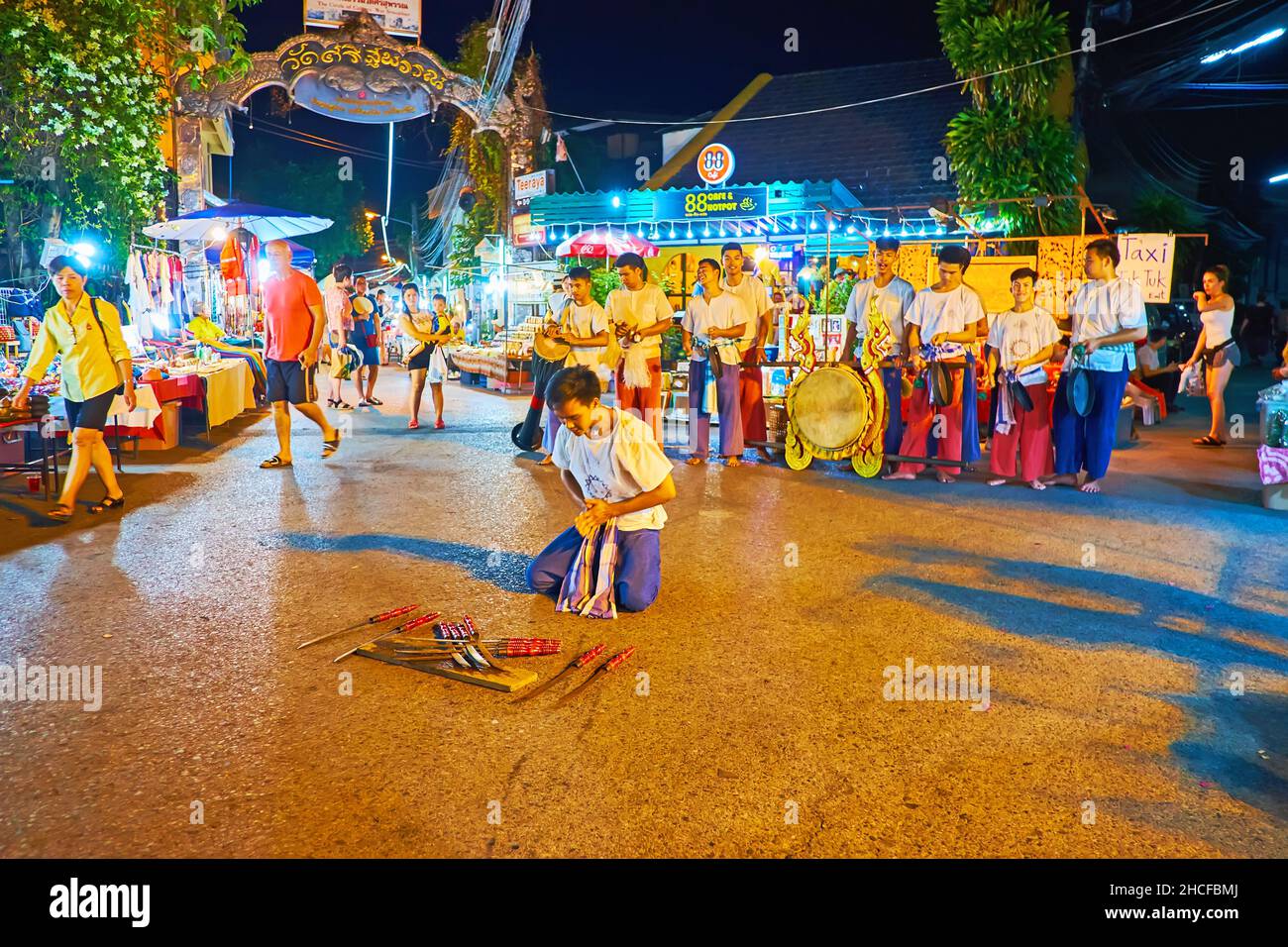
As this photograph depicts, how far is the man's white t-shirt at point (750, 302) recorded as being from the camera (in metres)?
9.98

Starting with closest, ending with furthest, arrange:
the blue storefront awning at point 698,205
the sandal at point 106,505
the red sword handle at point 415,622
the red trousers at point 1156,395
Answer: the red sword handle at point 415,622 < the sandal at point 106,505 < the red trousers at point 1156,395 < the blue storefront awning at point 698,205

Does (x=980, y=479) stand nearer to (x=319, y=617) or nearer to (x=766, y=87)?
(x=319, y=617)

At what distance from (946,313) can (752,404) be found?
235 cm

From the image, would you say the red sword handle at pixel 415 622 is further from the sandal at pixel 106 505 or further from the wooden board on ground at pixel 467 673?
the sandal at pixel 106 505

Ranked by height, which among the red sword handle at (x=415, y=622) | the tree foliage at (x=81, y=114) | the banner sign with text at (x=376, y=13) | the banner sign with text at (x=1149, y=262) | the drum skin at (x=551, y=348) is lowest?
the red sword handle at (x=415, y=622)

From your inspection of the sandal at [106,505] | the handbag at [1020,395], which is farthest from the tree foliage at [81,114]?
the handbag at [1020,395]

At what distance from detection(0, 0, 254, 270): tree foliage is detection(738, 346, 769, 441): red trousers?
8.38 m

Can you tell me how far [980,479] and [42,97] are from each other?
11.2m

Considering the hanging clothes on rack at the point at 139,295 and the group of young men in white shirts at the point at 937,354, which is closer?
the group of young men in white shirts at the point at 937,354

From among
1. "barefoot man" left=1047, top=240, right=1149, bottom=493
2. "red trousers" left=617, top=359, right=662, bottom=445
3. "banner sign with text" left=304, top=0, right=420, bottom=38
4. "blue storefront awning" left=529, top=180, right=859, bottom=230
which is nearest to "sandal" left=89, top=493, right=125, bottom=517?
"red trousers" left=617, top=359, right=662, bottom=445

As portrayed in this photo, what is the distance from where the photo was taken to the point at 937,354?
906 cm

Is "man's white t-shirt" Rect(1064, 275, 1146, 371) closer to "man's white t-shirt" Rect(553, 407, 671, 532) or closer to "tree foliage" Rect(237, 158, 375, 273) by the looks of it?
"man's white t-shirt" Rect(553, 407, 671, 532)

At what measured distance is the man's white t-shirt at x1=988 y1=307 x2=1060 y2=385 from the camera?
8.76m

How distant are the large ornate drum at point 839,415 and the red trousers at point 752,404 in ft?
2.12
